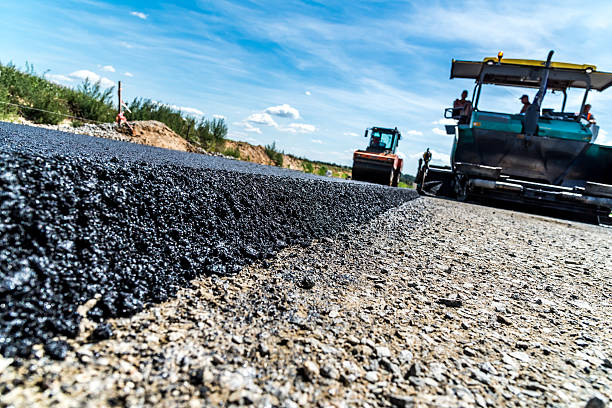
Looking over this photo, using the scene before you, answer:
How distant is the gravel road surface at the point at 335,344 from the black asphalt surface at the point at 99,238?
2.1 inches

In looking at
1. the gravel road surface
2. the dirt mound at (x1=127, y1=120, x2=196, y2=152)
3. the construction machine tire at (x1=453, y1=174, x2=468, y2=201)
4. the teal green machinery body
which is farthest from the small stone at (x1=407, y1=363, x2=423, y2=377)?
the dirt mound at (x1=127, y1=120, x2=196, y2=152)

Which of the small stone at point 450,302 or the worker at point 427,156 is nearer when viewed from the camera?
the small stone at point 450,302

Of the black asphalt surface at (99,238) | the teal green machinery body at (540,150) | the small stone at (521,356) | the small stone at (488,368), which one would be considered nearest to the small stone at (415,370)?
the small stone at (488,368)

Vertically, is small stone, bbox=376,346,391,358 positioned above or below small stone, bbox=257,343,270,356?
above

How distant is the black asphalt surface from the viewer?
1030mm

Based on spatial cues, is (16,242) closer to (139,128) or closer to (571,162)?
(571,162)

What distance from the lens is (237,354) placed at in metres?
1.14

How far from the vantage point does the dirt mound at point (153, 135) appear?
471 inches

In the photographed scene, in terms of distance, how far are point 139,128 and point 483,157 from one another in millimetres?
11015

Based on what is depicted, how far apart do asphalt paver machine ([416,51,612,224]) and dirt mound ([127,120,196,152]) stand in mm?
9966

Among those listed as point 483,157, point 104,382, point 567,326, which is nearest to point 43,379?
point 104,382

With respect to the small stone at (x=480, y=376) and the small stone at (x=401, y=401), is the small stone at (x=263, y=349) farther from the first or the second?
the small stone at (x=480, y=376)

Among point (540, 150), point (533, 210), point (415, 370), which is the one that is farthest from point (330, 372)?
point (533, 210)

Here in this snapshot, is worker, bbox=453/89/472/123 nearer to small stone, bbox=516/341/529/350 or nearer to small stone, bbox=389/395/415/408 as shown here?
small stone, bbox=516/341/529/350
